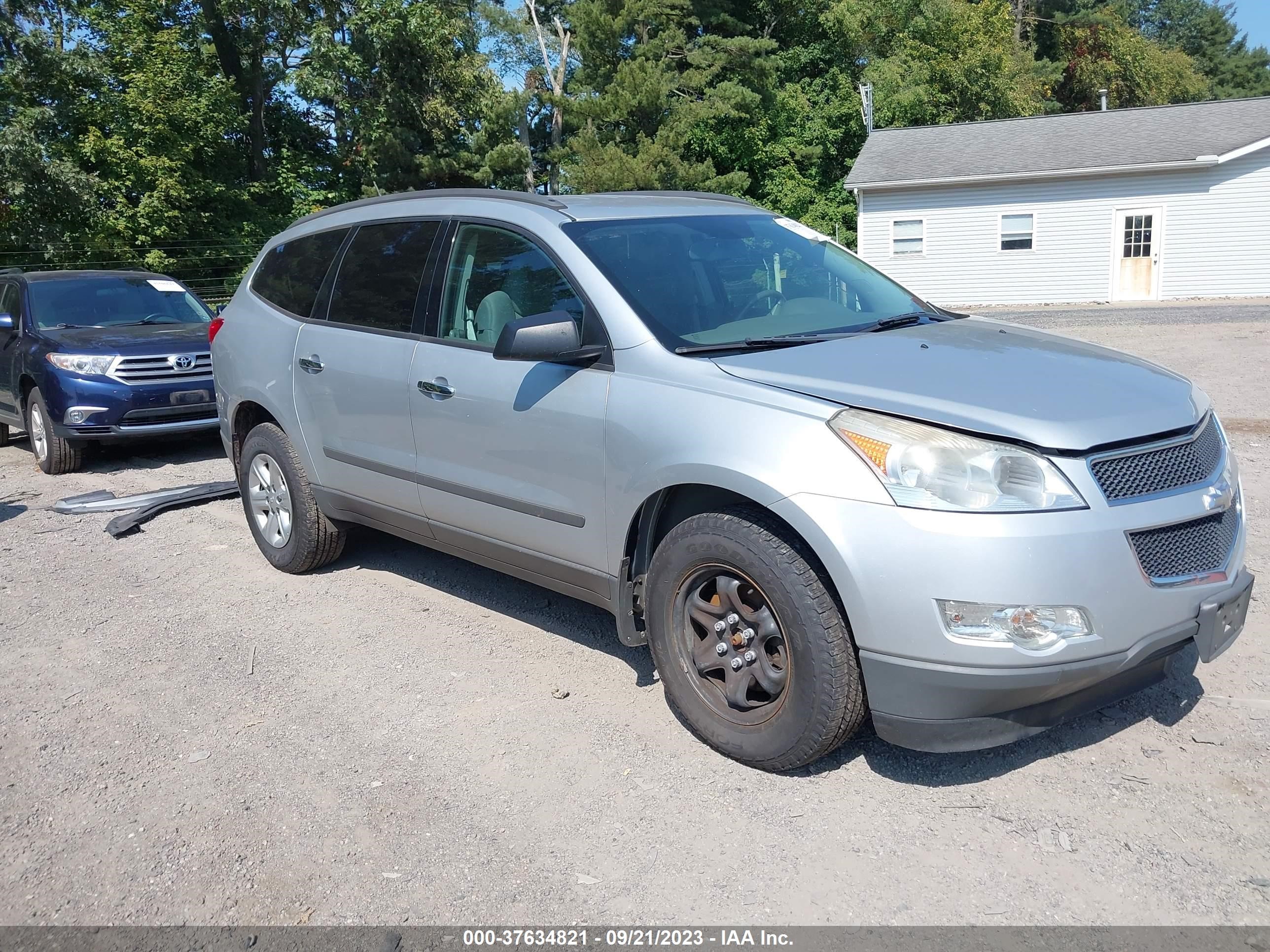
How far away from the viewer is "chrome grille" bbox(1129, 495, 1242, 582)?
3154 mm

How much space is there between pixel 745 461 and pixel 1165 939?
1.72 metres

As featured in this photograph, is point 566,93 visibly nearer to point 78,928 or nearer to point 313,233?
point 313,233

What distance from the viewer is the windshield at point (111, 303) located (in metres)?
10.0

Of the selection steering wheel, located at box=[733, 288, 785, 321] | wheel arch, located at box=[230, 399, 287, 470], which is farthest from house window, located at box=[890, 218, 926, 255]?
steering wheel, located at box=[733, 288, 785, 321]

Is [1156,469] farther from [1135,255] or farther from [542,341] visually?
[1135,255]

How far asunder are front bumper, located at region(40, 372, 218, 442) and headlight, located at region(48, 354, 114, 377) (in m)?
0.06

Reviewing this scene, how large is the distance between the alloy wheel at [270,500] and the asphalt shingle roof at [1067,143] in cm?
2297

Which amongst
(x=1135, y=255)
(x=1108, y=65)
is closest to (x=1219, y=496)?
(x=1135, y=255)

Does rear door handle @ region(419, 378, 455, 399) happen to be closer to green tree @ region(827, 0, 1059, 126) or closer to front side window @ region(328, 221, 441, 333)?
front side window @ region(328, 221, 441, 333)

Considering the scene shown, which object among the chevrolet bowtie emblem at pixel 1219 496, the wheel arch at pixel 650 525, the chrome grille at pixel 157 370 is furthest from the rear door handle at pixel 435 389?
the chrome grille at pixel 157 370

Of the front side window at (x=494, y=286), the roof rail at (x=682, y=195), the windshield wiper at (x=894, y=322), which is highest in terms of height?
the roof rail at (x=682, y=195)

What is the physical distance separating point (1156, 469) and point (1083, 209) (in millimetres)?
24368

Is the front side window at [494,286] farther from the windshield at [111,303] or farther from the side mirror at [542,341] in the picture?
the windshield at [111,303]

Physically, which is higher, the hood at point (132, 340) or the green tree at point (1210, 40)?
the green tree at point (1210, 40)
